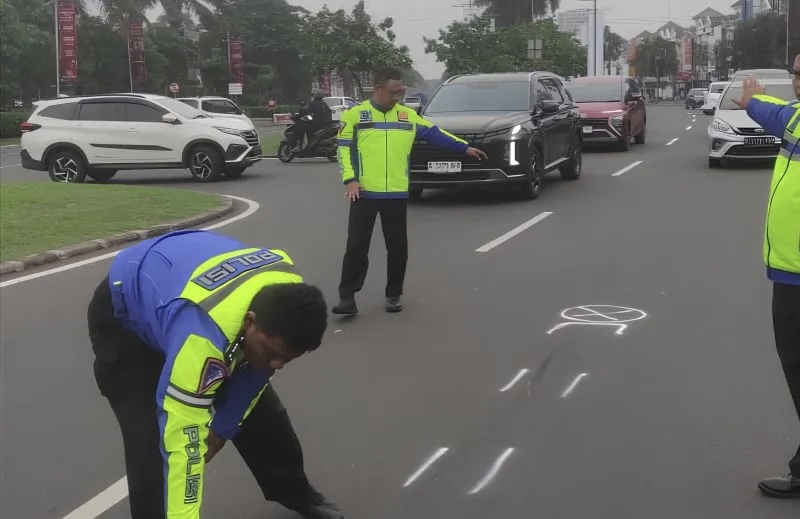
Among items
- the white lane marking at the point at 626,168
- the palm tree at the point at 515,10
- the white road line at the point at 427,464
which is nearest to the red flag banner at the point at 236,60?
the palm tree at the point at 515,10

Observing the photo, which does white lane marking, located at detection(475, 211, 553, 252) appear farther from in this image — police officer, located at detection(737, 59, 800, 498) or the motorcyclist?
the motorcyclist

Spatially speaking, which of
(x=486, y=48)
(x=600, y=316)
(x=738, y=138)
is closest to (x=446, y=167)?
(x=600, y=316)

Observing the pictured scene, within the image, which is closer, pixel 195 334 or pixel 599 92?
pixel 195 334

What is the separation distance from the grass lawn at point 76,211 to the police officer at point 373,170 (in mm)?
4297

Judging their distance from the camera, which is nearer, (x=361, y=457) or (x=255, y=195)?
(x=361, y=457)

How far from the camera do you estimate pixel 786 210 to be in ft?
12.0

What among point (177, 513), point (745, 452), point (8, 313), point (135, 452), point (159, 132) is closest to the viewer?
point (177, 513)

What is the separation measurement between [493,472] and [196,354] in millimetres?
2027

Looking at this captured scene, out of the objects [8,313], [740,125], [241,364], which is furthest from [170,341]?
[740,125]

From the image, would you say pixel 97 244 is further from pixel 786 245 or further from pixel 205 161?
pixel 786 245

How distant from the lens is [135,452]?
2969 mm

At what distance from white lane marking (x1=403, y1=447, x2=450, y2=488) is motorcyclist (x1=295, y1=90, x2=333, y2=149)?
56.8ft

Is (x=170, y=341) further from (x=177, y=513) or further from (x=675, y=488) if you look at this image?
(x=675, y=488)

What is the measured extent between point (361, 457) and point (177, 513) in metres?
1.89
